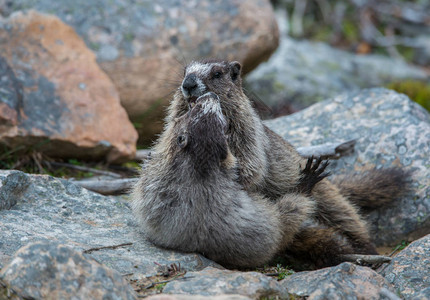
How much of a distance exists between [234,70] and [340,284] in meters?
2.82

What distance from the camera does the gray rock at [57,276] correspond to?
12.0 feet

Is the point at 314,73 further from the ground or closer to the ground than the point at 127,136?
closer to the ground

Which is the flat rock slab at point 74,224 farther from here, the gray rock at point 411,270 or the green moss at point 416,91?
the green moss at point 416,91

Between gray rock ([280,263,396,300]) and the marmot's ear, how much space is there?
2467 millimetres

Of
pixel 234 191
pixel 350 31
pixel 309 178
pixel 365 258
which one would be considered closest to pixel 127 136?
pixel 309 178

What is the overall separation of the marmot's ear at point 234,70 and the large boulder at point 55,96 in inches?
90.2

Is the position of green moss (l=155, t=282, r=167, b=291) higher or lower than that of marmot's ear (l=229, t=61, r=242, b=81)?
lower

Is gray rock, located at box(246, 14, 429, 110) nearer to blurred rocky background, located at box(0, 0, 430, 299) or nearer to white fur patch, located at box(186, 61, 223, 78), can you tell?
blurred rocky background, located at box(0, 0, 430, 299)

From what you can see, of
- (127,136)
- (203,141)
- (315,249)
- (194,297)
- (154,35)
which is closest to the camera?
(194,297)

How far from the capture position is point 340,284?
4.39 m

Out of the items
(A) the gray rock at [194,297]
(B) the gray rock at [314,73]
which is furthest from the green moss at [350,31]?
(A) the gray rock at [194,297]

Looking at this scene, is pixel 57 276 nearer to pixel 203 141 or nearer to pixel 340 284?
pixel 203 141

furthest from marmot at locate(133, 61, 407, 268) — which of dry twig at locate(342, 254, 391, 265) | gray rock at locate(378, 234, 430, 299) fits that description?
gray rock at locate(378, 234, 430, 299)

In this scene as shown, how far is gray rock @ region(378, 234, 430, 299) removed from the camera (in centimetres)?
480
